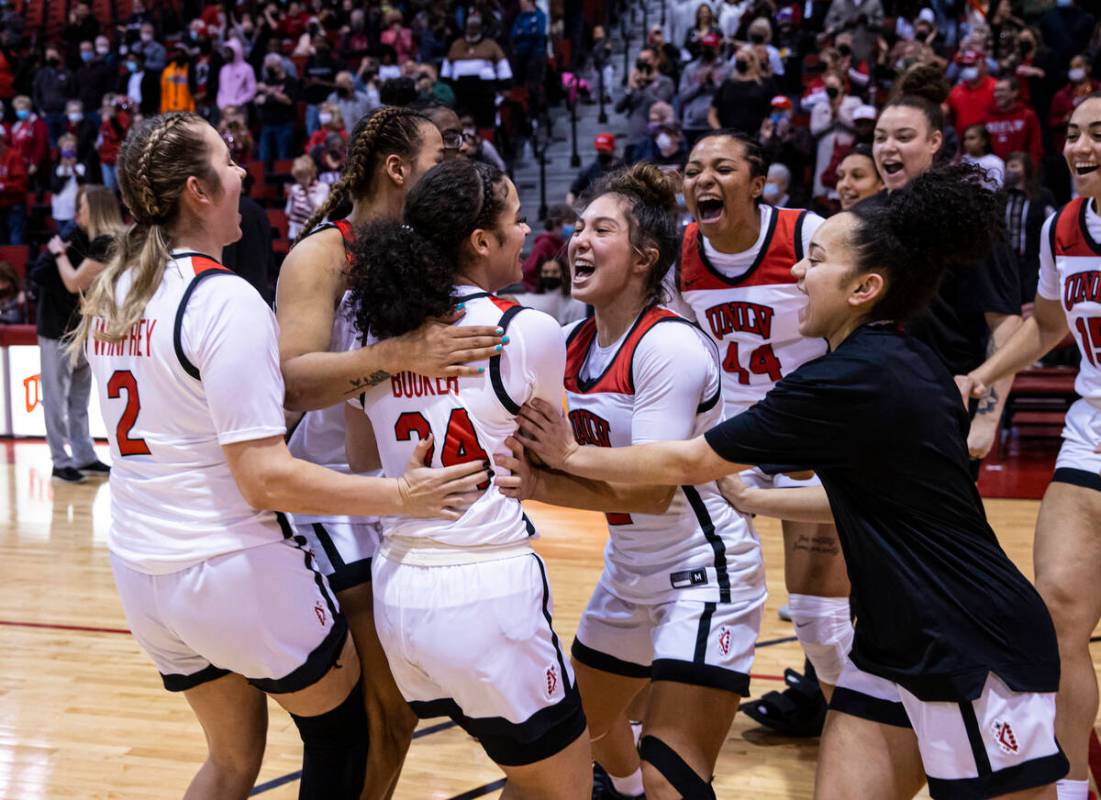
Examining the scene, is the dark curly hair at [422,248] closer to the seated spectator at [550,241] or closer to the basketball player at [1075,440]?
the basketball player at [1075,440]

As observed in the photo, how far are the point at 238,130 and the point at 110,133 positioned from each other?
2570 millimetres

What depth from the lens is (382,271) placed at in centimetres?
259

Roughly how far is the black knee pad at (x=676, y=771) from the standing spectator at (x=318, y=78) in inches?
534

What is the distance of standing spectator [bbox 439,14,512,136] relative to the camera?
1477 centimetres


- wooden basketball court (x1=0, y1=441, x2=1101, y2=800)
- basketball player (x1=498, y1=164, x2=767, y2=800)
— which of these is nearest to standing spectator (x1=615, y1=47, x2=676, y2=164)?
wooden basketball court (x1=0, y1=441, x2=1101, y2=800)

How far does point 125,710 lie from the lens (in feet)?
15.4

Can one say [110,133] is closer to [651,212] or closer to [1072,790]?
[651,212]

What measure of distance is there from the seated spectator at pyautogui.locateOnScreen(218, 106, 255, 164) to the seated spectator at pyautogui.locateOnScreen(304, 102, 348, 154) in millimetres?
912

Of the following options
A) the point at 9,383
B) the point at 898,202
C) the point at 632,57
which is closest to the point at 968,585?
the point at 898,202

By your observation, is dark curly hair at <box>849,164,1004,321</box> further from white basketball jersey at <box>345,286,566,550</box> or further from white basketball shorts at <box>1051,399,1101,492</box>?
white basketball shorts at <box>1051,399,1101,492</box>

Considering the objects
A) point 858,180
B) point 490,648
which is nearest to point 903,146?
point 858,180

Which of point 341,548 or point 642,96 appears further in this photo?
point 642,96

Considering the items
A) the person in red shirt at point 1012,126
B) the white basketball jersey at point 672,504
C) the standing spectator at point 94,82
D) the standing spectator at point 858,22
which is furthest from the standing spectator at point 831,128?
the standing spectator at point 94,82

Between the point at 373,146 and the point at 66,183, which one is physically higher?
the point at 373,146
